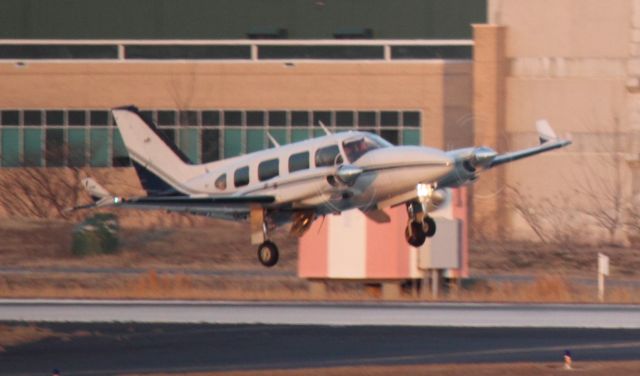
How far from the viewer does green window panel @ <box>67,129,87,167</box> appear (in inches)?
2768

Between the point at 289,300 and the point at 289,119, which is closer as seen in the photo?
the point at 289,300

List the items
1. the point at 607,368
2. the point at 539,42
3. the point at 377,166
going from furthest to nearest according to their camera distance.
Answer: the point at 539,42
the point at 377,166
the point at 607,368

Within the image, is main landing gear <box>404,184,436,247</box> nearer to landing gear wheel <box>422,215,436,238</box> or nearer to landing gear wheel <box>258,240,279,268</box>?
landing gear wheel <box>422,215,436,238</box>

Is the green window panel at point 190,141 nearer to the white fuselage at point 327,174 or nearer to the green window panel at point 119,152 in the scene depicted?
the green window panel at point 119,152

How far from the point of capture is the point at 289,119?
70.0m

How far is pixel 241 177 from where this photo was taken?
131ft

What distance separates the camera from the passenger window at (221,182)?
1582 inches

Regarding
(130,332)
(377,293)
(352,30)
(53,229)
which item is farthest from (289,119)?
(130,332)

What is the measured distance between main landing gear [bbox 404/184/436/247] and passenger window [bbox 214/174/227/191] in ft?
18.4

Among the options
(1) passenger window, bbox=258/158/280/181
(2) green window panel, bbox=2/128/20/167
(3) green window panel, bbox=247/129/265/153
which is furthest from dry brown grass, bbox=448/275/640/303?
(2) green window panel, bbox=2/128/20/167

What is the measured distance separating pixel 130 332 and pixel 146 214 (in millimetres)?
38218

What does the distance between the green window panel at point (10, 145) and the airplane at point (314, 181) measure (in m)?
29.2

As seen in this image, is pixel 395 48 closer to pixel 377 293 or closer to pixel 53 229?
pixel 53 229

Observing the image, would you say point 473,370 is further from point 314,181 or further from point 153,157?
point 153,157
